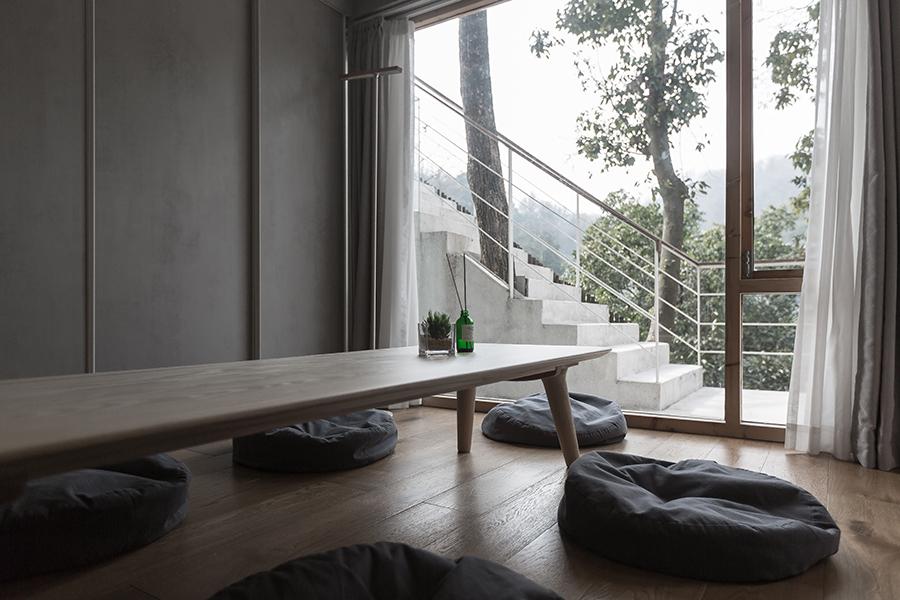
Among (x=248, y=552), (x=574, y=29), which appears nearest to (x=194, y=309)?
(x=248, y=552)

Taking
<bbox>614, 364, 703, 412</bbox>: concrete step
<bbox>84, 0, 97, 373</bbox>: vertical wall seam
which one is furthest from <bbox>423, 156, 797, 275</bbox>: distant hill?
<bbox>84, 0, 97, 373</bbox>: vertical wall seam

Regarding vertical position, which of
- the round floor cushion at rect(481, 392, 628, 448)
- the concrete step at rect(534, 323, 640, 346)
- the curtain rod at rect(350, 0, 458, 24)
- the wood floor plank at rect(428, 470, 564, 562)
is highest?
the curtain rod at rect(350, 0, 458, 24)

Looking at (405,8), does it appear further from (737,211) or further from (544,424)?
(544,424)

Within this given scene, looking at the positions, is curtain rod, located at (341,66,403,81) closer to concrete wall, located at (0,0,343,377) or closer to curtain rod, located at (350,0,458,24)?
concrete wall, located at (0,0,343,377)

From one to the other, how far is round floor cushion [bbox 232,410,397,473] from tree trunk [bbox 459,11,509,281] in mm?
2244

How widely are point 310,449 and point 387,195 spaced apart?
1.85 meters

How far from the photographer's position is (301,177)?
11.8 feet

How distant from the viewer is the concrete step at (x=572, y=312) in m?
4.00

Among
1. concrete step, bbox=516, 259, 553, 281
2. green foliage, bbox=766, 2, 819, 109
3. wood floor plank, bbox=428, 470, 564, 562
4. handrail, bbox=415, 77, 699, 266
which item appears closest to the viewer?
wood floor plank, bbox=428, 470, 564, 562

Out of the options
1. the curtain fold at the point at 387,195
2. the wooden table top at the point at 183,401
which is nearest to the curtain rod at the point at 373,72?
the curtain fold at the point at 387,195

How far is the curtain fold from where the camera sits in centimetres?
368

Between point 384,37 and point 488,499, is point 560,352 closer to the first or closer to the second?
point 488,499

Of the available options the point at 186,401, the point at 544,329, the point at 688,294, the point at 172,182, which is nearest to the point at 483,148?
the point at 544,329

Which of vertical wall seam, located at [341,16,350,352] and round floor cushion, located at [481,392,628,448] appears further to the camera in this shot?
vertical wall seam, located at [341,16,350,352]
